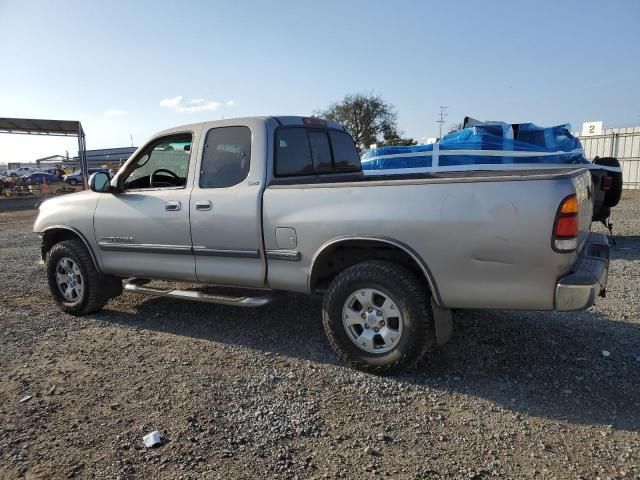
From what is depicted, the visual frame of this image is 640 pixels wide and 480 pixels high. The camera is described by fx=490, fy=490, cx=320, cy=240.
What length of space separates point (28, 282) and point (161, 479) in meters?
5.76

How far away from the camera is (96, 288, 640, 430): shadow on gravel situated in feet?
11.0

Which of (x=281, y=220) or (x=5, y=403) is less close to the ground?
(x=281, y=220)

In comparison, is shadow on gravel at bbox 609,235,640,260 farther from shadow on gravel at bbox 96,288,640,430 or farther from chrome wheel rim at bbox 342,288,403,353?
chrome wheel rim at bbox 342,288,403,353

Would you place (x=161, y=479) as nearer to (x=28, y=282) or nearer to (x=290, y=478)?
(x=290, y=478)

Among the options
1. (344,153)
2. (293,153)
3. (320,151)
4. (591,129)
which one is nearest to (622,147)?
(591,129)

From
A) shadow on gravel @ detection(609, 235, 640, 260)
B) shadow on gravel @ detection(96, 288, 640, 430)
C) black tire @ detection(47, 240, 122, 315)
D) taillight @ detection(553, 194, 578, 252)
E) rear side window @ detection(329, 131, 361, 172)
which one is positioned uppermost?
rear side window @ detection(329, 131, 361, 172)

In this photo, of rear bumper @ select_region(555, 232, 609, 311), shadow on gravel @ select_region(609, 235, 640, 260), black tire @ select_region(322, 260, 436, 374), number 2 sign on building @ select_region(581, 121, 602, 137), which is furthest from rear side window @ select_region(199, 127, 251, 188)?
number 2 sign on building @ select_region(581, 121, 602, 137)

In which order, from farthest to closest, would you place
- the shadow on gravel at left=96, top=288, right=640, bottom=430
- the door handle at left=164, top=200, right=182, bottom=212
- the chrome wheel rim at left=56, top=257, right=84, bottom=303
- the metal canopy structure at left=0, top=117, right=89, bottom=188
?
1. the metal canopy structure at left=0, top=117, right=89, bottom=188
2. the chrome wheel rim at left=56, top=257, right=84, bottom=303
3. the door handle at left=164, top=200, right=182, bottom=212
4. the shadow on gravel at left=96, top=288, right=640, bottom=430

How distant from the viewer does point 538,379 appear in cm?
367

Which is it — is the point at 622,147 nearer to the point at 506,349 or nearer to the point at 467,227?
the point at 506,349

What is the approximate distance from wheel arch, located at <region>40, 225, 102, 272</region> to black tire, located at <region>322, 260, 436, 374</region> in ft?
9.55

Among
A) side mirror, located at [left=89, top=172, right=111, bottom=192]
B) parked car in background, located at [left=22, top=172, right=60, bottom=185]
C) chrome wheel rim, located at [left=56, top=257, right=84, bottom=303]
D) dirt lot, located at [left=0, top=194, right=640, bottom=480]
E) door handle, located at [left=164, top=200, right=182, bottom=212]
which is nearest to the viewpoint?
dirt lot, located at [left=0, top=194, right=640, bottom=480]

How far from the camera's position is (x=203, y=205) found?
14.5 feet

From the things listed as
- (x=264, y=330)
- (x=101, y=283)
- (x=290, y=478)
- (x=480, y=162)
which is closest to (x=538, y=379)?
(x=290, y=478)
